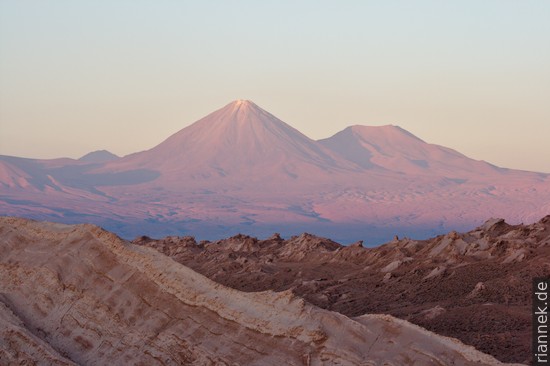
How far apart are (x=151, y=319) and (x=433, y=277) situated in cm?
1538

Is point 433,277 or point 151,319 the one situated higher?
point 151,319

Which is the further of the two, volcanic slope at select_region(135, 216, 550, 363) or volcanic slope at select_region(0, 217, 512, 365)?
volcanic slope at select_region(135, 216, 550, 363)

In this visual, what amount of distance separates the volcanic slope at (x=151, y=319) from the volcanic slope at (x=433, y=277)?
4047mm

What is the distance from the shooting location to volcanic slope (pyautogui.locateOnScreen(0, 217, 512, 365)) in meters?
16.3

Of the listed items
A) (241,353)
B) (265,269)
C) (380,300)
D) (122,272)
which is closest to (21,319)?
(122,272)

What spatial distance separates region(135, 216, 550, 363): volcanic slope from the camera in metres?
23.4

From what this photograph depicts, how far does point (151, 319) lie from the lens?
19.0 meters

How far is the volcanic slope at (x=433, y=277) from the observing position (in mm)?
23375

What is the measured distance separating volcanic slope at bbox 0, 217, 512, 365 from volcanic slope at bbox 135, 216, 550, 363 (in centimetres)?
405

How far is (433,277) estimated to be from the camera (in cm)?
3256

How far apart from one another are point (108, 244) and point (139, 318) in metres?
2.53

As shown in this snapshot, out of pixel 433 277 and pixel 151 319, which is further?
pixel 433 277

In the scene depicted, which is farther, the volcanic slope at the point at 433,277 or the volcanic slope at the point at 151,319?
the volcanic slope at the point at 433,277

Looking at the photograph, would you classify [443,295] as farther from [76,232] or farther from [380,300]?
[76,232]
